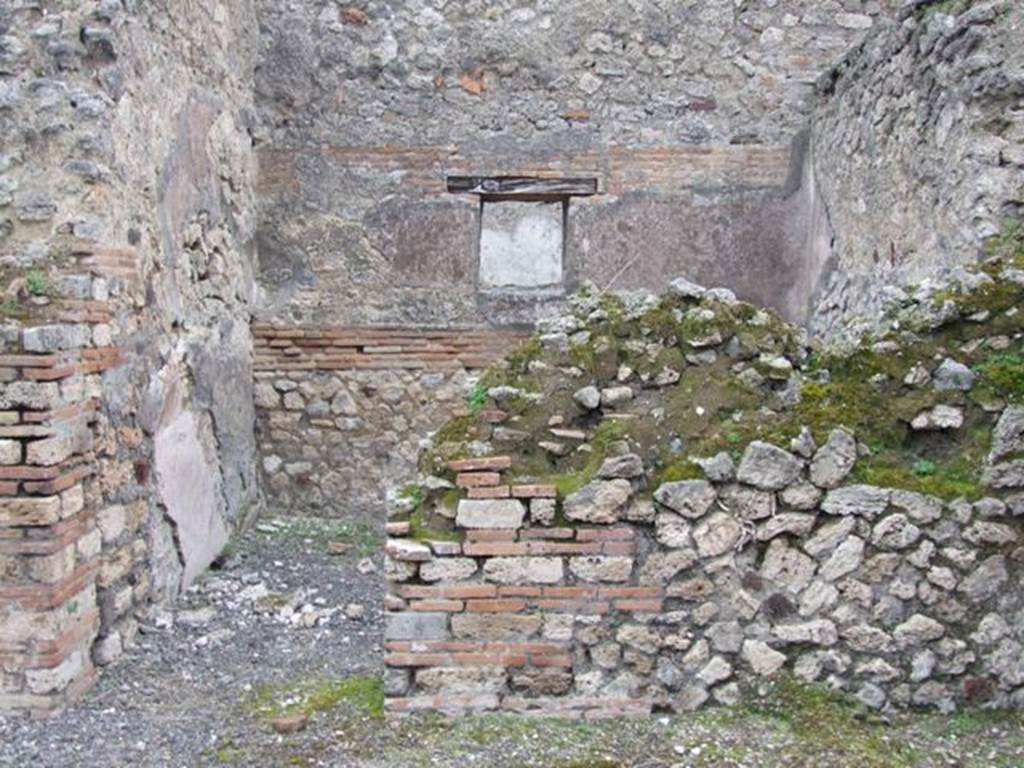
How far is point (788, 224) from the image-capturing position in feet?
22.9

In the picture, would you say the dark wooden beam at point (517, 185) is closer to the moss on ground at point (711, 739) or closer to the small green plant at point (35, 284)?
the small green plant at point (35, 284)

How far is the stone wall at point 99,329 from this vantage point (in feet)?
13.2

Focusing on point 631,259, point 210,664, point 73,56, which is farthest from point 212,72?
point 210,664

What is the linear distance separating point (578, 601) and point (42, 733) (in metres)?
2.07

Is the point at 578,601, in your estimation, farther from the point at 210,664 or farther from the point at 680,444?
the point at 210,664

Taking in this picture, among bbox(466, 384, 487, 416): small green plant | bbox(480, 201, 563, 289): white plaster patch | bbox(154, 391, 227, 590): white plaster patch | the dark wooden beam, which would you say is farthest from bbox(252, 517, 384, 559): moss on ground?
bbox(480, 201, 563, 289): white plaster patch

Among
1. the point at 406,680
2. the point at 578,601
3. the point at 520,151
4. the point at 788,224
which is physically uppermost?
the point at 520,151

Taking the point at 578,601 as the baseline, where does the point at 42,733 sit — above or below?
below

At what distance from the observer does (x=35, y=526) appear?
4.02 meters

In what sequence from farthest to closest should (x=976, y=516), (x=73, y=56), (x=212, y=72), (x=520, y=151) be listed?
(x=520, y=151) < (x=212, y=72) < (x=73, y=56) < (x=976, y=516)

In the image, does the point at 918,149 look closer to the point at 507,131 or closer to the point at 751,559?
the point at 751,559

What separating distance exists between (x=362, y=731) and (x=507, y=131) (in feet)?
14.4

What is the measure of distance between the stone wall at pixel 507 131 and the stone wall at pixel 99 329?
1.02m

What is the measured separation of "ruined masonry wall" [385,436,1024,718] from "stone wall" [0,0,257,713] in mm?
1449
